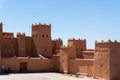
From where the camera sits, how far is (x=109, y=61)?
132ft

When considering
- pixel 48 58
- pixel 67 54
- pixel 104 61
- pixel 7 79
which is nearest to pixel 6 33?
pixel 48 58

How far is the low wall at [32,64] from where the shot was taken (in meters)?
50.8

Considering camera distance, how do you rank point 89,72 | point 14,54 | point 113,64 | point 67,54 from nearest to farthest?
1. point 113,64
2. point 89,72
3. point 67,54
4. point 14,54

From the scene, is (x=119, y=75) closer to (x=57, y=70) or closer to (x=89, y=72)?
(x=89, y=72)

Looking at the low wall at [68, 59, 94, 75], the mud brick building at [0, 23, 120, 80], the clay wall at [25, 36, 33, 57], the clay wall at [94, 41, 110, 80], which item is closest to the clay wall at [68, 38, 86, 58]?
the mud brick building at [0, 23, 120, 80]

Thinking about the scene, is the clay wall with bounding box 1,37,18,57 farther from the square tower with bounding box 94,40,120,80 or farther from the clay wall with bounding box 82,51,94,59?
the square tower with bounding box 94,40,120,80

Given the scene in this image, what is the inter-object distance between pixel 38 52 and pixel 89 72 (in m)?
15.4

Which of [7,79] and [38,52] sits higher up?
[38,52]

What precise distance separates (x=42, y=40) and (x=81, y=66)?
13.7 metres

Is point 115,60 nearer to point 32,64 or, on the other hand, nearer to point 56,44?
point 32,64

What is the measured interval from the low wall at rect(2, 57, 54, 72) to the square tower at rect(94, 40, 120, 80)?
13452 millimetres

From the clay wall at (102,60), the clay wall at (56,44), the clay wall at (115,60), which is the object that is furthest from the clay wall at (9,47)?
the clay wall at (115,60)

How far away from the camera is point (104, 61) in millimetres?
41125

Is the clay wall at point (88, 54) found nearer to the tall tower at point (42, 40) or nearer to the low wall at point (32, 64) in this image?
the low wall at point (32, 64)
